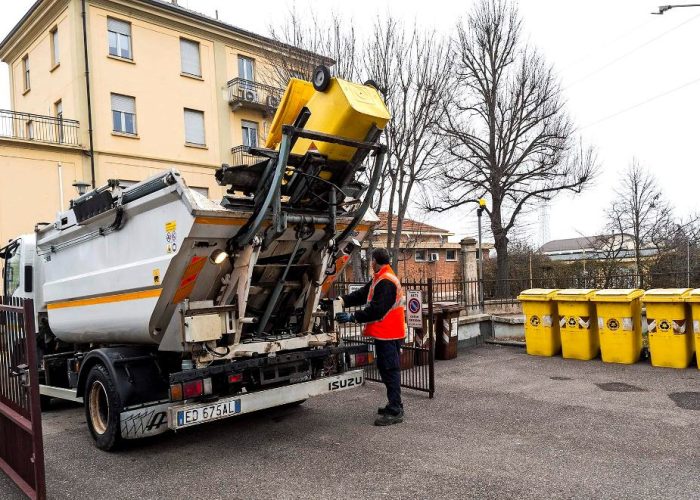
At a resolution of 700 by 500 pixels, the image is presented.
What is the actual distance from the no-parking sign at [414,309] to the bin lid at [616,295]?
10.7 feet

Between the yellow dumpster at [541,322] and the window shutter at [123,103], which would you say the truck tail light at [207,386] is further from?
the window shutter at [123,103]

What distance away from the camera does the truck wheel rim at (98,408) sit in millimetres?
5258

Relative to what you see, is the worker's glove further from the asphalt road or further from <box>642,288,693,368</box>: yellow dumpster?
<box>642,288,693,368</box>: yellow dumpster

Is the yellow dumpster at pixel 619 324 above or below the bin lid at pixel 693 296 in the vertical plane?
below

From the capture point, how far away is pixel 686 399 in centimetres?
632

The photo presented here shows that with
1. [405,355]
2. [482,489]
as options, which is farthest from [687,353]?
[482,489]

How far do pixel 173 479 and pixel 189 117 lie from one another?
758 inches

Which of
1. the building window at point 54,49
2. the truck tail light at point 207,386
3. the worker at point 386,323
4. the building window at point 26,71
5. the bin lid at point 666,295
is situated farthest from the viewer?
the building window at point 26,71

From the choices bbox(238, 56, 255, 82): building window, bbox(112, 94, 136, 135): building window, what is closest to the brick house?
bbox(238, 56, 255, 82): building window

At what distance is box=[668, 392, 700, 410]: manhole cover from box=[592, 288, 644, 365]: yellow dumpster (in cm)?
186

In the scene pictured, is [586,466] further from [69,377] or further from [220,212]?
[69,377]

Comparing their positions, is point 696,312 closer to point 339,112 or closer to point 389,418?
point 389,418

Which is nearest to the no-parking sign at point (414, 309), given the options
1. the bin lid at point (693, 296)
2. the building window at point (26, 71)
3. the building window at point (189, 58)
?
the bin lid at point (693, 296)

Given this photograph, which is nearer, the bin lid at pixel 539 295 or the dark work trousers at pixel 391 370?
the dark work trousers at pixel 391 370
